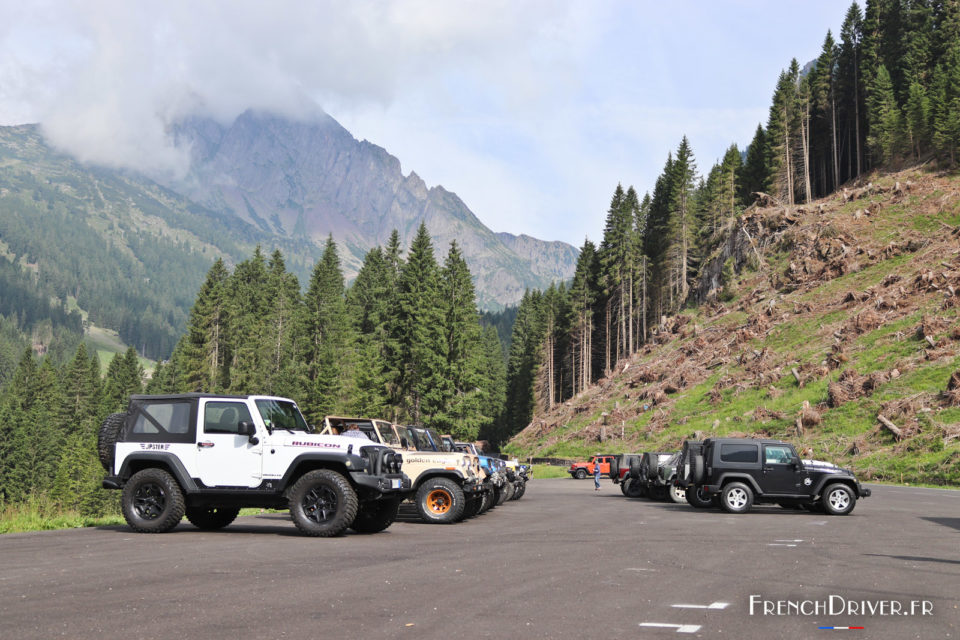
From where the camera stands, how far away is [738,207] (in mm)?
85250

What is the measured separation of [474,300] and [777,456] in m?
43.1

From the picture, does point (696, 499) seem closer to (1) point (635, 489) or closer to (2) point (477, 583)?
(1) point (635, 489)

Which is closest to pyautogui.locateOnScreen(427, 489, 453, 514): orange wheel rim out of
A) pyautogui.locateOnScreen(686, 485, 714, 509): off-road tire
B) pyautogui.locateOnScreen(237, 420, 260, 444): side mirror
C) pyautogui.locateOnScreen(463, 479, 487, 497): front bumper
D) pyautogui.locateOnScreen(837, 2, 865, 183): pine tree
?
pyautogui.locateOnScreen(463, 479, 487, 497): front bumper

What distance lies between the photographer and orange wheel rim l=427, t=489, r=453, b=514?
61.3 ft

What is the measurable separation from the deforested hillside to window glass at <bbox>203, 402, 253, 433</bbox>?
107 ft

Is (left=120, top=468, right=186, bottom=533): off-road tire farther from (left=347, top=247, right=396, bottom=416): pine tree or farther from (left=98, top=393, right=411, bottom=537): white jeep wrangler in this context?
(left=347, top=247, right=396, bottom=416): pine tree

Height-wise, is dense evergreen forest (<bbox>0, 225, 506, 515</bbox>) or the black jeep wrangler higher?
dense evergreen forest (<bbox>0, 225, 506, 515</bbox>)

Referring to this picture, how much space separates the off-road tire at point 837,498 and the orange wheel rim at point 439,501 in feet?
36.1

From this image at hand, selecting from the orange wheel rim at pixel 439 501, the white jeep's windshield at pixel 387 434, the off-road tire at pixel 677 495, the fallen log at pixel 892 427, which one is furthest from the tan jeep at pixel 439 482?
the fallen log at pixel 892 427

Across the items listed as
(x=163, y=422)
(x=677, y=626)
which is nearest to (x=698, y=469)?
(x=163, y=422)

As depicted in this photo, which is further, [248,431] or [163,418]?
[163,418]

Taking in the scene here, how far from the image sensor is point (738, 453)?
71.7 feet

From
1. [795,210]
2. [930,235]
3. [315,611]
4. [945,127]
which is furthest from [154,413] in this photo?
[945,127]

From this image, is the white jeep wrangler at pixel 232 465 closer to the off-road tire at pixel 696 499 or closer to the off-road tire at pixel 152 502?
the off-road tire at pixel 152 502
